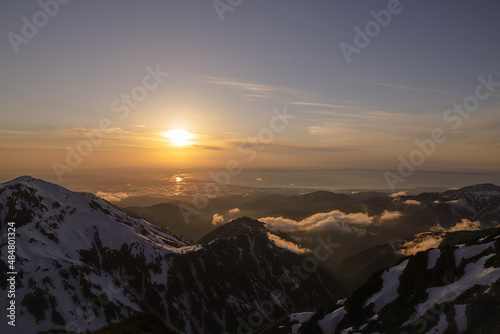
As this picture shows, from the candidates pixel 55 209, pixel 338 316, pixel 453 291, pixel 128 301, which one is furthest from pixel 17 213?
pixel 453 291

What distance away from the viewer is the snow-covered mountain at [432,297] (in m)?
51.2

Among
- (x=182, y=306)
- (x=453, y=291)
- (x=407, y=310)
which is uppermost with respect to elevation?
(x=453, y=291)

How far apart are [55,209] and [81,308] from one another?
8858cm

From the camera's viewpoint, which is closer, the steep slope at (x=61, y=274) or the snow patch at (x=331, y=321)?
the snow patch at (x=331, y=321)

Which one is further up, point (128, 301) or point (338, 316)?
point (338, 316)

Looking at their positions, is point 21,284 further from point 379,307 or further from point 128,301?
point 379,307

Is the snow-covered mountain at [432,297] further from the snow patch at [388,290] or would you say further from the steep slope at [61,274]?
the steep slope at [61,274]

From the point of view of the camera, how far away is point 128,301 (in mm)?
165000

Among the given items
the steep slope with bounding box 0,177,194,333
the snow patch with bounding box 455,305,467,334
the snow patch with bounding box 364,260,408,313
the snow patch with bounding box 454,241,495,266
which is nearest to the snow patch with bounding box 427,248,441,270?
the snow patch with bounding box 454,241,495,266

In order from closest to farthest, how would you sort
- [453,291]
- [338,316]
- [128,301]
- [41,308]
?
[453,291], [338,316], [41,308], [128,301]

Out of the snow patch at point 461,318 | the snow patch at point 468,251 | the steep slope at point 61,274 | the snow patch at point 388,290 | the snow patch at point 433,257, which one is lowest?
the steep slope at point 61,274

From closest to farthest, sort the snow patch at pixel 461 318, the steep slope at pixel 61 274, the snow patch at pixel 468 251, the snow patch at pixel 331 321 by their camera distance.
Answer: the snow patch at pixel 461 318 → the snow patch at pixel 468 251 → the snow patch at pixel 331 321 → the steep slope at pixel 61 274

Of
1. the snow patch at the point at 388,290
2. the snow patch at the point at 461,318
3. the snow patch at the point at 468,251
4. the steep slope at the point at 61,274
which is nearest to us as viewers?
the snow patch at the point at 461,318

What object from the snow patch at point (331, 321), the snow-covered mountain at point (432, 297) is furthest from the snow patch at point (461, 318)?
the snow patch at point (331, 321)
